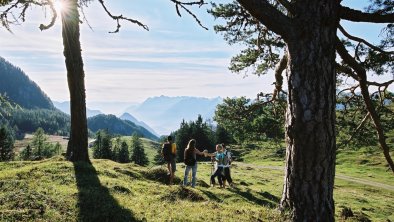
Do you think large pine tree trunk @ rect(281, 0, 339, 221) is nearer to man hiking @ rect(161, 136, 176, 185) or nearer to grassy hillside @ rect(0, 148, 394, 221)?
grassy hillside @ rect(0, 148, 394, 221)

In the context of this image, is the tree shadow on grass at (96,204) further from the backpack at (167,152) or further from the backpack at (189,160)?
the backpack at (189,160)

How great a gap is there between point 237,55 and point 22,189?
9332 millimetres

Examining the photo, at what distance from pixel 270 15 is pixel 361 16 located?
2.01 m

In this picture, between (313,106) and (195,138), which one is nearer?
(313,106)

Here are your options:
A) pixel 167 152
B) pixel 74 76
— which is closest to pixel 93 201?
pixel 167 152

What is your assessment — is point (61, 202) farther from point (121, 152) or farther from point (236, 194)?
point (121, 152)

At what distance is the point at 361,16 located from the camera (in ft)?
22.9

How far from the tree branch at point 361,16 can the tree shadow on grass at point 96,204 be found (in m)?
6.26

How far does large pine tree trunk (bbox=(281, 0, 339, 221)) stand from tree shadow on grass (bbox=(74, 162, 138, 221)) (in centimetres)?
400

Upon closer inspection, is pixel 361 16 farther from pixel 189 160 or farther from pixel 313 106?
pixel 189 160

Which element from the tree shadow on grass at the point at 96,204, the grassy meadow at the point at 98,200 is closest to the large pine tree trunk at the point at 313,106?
→ the grassy meadow at the point at 98,200

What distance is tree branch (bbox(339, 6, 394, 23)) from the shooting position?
6828mm

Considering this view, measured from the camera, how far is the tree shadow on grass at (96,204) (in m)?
8.11

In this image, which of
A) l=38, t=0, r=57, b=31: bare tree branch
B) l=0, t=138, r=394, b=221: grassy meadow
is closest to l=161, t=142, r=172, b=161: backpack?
l=0, t=138, r=394, b=221: grassy meadow
